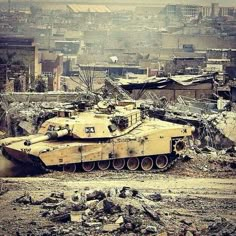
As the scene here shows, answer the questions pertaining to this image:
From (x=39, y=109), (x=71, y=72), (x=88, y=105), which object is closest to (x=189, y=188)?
(x=88, y=105)

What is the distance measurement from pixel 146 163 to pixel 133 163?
0.27m

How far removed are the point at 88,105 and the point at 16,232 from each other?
630 centimetres

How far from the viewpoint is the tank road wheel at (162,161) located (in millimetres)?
18641

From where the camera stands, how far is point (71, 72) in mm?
35812

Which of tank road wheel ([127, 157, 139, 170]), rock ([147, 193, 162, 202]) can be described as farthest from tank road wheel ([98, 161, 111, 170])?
rock ([147, 193, 162, 202])

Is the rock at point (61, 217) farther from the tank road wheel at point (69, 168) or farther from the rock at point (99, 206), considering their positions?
the tank road wheel at point (69, 168)

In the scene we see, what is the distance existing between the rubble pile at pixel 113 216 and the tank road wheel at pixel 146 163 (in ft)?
10.1

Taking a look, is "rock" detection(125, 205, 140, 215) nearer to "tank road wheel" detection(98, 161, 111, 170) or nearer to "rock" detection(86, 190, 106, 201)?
"rock" detection(86, 190, 106, 201)

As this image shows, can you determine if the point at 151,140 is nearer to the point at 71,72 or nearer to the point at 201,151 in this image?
the point at 201,151

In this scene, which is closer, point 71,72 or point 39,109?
point 39,109

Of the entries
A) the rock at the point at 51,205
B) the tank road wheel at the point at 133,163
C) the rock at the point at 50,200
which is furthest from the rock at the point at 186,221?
the tank road wheel at the point at 133,163

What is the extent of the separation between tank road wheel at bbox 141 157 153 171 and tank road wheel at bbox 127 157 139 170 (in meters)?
0.11

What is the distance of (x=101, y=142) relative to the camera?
1792cm

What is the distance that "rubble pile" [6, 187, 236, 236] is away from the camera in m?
13.2
